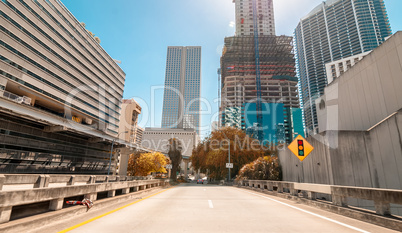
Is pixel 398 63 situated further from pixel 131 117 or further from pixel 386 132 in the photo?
pixel 131 117

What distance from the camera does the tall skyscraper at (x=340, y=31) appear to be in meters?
156

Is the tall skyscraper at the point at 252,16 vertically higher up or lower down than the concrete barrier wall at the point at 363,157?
higher up

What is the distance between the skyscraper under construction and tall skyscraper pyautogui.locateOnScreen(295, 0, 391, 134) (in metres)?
26.3

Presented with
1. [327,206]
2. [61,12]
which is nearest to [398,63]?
[327,206]

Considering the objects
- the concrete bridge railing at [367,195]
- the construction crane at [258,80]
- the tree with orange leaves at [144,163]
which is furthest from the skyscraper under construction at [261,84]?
the concrete bridge railing at [367,195]

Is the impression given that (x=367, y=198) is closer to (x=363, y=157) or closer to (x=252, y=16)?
(x=363, y=157)

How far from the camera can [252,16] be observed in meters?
172

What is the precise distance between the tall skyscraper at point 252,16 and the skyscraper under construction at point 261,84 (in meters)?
22.7

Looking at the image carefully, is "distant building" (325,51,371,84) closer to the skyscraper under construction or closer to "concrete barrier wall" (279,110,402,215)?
the skyscraper under construction

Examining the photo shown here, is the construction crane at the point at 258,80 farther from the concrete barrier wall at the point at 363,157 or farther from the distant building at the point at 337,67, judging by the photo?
the concrete barrier wall at the point at 363,157

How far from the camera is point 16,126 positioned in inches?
1500

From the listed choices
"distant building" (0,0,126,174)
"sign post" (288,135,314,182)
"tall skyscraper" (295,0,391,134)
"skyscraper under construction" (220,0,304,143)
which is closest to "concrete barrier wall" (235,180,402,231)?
"sign post" (288,135,314,182)

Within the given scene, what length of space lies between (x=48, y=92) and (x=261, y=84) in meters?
123

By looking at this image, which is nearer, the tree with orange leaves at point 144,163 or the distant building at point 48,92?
the distant building at point 48,92
